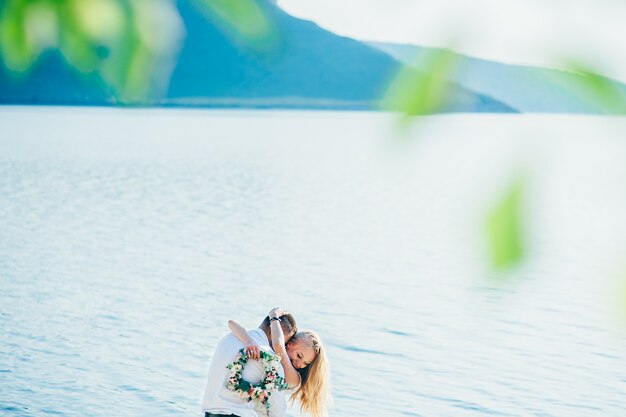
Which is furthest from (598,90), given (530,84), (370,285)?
(370,285)

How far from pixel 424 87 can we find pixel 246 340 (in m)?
5.33

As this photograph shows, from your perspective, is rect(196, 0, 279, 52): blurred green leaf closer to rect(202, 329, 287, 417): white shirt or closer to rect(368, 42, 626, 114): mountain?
rect(368, 42, 626, 114): mountain

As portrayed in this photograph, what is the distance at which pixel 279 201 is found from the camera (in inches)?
1593

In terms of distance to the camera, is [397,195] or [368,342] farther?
[397,195]

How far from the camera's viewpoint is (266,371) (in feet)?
19.9

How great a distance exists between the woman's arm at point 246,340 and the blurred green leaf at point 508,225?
520cm

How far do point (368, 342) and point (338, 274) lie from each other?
711 centimetres

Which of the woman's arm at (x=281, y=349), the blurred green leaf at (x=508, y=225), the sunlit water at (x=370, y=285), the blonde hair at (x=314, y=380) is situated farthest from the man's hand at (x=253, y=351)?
the blurred green leaf at (x=508, y=225)

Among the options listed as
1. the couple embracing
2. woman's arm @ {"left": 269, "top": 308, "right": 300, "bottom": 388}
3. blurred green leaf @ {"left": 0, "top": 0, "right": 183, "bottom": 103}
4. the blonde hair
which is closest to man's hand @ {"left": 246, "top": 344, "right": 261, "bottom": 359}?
the couple embracing

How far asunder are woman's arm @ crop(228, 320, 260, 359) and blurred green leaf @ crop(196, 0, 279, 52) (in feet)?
16.5

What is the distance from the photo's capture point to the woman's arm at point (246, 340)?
6.05 metres

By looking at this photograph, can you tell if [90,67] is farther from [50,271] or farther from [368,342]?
[50,271]

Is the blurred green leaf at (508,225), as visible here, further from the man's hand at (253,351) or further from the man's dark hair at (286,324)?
the man's dark hair at (286,324)

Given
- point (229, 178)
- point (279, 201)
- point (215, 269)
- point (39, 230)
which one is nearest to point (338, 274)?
point (215, 269)
